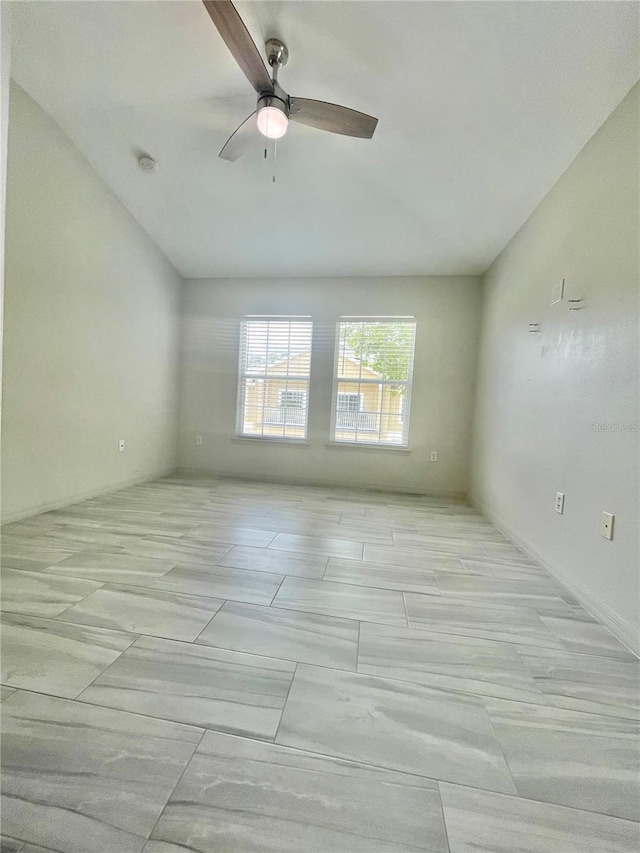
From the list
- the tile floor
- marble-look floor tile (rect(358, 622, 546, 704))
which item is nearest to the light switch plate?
the tile floor

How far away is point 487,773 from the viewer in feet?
2.89

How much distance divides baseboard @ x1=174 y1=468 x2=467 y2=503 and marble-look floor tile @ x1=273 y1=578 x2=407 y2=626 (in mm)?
2213

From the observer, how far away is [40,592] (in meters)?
1.56

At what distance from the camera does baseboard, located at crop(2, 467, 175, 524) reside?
2.42 metres

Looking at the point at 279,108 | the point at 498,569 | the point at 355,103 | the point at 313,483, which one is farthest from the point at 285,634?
the point at 355,103

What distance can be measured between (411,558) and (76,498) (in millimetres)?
2866

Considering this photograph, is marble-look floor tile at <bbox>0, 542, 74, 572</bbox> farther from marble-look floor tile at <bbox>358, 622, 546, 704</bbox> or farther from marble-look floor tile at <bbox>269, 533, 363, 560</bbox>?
marble-look floor tile at <bbox>358, 622, 546, 704</bbox>

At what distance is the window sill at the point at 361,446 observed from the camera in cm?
396

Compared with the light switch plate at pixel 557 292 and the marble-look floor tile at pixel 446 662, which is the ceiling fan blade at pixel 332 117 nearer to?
the light switch plate at pixel 557 292

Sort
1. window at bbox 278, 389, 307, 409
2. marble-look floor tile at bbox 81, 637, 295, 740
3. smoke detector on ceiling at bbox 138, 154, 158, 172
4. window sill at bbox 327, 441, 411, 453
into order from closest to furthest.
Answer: marble-look floor tile at bbox 81, 637, 295, 740, smoke detector on ceiling at bbox 138, 154, 158, 172, window sill at bbox 327, 441, 411, 453, window at bbox 278, 389, 307, 409

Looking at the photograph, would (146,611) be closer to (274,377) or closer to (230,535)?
(230,535)

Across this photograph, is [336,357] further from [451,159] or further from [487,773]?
[487,773]

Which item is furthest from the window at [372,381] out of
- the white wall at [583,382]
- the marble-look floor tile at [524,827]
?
the marble-look floor tile at [524,827]

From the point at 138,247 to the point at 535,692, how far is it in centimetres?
453
